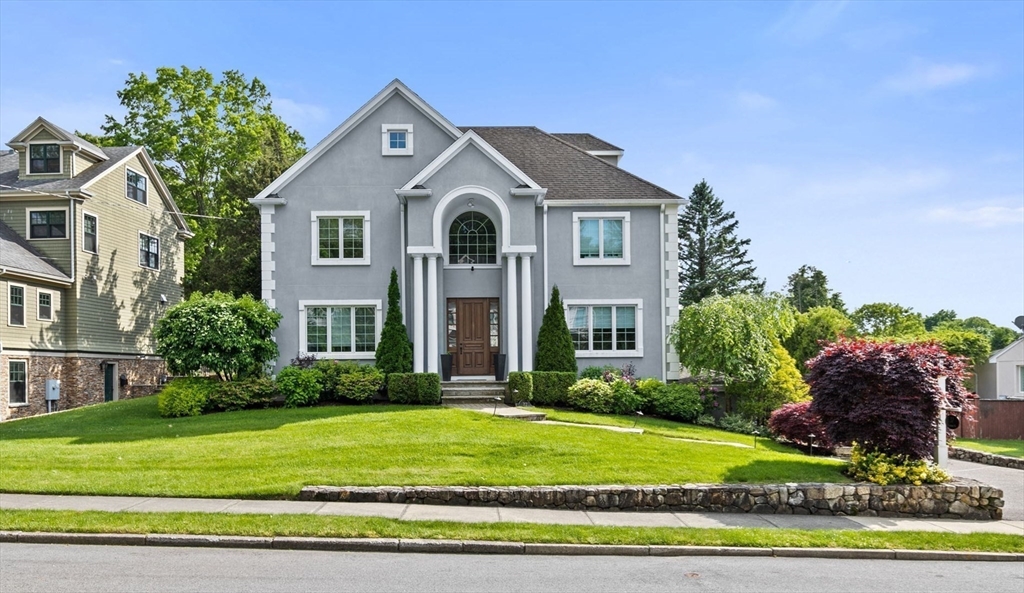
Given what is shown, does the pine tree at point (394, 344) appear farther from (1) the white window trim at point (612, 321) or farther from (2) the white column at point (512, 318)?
(1) the white window trim at point (612, 321)

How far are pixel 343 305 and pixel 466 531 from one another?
537 inches

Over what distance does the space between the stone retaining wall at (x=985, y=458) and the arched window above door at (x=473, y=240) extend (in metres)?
14.0

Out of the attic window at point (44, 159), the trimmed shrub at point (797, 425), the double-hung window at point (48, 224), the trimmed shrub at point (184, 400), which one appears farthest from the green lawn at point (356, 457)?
the attic window at point (44, 159)

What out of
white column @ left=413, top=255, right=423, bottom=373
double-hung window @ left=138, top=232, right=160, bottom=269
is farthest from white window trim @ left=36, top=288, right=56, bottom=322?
white column @ left=413, top=255, right=423, bottom=373

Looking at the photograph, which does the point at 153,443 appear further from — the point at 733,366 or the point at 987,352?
the point at 987,352

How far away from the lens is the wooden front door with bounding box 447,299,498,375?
2328 cm

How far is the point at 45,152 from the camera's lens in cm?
2814

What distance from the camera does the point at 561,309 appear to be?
22.1m

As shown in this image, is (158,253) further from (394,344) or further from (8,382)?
(394,344)

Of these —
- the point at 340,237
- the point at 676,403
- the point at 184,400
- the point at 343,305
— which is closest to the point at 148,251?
the point at 340,237

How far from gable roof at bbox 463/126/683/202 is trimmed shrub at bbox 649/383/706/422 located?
19.5 feet

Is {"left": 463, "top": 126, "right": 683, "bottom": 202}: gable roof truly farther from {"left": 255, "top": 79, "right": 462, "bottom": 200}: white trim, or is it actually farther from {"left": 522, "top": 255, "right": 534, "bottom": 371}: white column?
{"left": 255, "top": 79, "right": 462, "bottom": 200}: white trim

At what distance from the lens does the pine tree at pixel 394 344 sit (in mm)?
21422

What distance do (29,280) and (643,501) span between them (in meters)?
22.1
